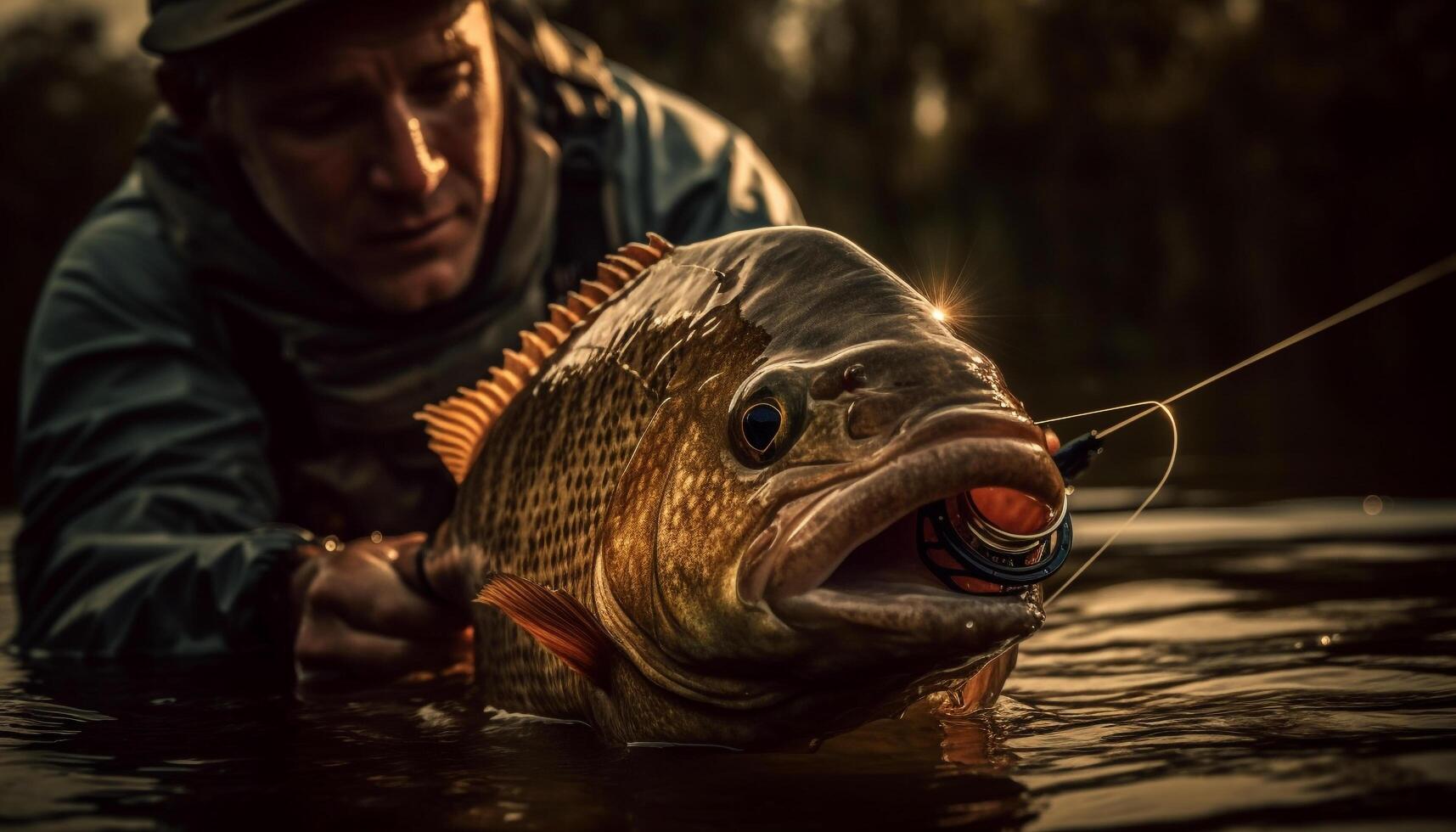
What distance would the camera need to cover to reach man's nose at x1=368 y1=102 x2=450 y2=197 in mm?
4535

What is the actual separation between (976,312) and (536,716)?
1.25m

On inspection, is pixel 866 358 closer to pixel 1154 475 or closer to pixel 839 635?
pixel 839 635

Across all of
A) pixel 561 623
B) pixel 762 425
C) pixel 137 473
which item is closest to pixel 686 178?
pixel 137 473

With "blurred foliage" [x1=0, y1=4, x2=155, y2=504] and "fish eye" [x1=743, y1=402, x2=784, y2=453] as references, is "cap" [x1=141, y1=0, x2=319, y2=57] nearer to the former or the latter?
"fish eye" [x1=743, y1=402, x2=784, y2=453]

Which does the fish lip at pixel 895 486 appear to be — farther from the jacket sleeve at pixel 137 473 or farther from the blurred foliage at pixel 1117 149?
the blurred foliage at pixel 1117 149

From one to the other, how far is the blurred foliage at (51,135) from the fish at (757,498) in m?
34.1

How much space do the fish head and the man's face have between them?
2.13 m

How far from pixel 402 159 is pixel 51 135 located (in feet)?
157

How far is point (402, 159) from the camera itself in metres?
4.55

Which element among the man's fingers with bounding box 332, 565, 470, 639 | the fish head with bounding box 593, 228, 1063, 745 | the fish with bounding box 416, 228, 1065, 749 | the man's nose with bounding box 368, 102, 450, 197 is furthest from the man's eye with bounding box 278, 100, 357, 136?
the fish head with bounding box 593, 228, 1063, 745

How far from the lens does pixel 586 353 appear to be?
3174 millimetres

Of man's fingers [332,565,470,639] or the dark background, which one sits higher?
the dark background

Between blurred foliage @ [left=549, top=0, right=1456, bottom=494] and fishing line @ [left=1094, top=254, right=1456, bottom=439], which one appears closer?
fishing line @ [left=1094, top=254, right=1456, bottom=439]

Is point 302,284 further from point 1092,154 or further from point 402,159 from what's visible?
point 1092,154
